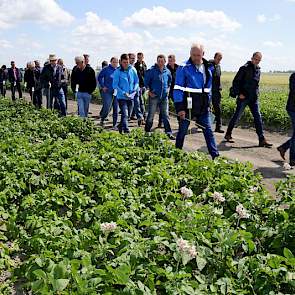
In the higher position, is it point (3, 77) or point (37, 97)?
point (3, 77)

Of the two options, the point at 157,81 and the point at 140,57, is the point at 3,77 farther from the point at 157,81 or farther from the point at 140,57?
the point at 157,81

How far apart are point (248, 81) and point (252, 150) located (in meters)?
1.50

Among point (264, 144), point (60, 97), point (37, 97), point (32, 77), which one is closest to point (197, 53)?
point (264, 144)

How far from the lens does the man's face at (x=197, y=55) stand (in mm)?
7245

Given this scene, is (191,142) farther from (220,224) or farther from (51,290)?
(51,290)

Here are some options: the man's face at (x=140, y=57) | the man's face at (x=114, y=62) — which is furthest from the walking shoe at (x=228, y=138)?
the man's face at (x=140, y=57)

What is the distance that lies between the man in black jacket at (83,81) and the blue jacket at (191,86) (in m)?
5.27

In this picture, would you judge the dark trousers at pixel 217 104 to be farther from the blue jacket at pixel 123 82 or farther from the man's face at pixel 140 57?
the man's face at pixel 140 57

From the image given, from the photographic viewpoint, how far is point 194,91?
24.7 ft

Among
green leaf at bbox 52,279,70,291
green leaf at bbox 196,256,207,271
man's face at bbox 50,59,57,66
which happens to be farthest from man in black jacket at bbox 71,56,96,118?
green leaf at bbox 52,279,70,291

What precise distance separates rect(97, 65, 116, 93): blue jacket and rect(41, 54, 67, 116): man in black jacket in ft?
4.05

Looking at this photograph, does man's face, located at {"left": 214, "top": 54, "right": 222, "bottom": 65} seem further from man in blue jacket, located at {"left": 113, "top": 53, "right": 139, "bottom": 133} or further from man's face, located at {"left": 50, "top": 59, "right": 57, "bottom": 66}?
man's face, located at {"left": 50, "top": 59, "right": 57, "bottom": 66}

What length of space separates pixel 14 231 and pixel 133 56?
897 cm

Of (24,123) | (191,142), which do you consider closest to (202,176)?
(191,142)
